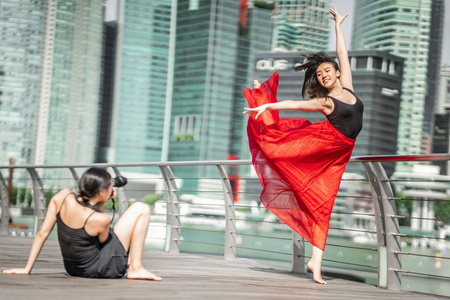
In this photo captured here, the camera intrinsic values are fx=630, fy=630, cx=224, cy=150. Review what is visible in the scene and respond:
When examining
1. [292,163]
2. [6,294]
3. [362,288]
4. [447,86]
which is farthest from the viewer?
[447,86]

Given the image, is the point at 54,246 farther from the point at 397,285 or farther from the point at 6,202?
the point at 397,285

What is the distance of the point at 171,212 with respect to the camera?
21.7 ft

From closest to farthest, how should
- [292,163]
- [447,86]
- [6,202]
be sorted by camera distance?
[292,163]
[6,202]
[447,86]

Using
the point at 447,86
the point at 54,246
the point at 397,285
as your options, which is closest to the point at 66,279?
the point at 397,285

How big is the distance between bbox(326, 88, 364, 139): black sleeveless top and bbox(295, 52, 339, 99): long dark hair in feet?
0.66

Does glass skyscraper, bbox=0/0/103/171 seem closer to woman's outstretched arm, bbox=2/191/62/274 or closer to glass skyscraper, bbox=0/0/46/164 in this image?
glass skyscraper, bbox=0/0/46/164

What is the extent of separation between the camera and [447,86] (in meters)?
182

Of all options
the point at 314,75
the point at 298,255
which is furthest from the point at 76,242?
the point at 298,255

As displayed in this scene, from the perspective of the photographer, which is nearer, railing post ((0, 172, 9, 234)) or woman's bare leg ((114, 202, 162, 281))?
woman's bare leg ((114, 202, 162, 281))

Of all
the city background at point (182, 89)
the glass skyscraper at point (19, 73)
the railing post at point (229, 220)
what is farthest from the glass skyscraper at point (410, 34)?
the railing post at point (229, 220)

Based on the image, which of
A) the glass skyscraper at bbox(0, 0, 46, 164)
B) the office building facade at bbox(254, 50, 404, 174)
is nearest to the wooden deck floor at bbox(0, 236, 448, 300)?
Result: the office building facade at bbox(254, 50, 404, 174)

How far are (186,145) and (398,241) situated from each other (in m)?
Result: 162

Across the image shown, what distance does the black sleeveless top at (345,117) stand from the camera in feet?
14.2

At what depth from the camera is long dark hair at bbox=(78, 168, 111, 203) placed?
3426mm
